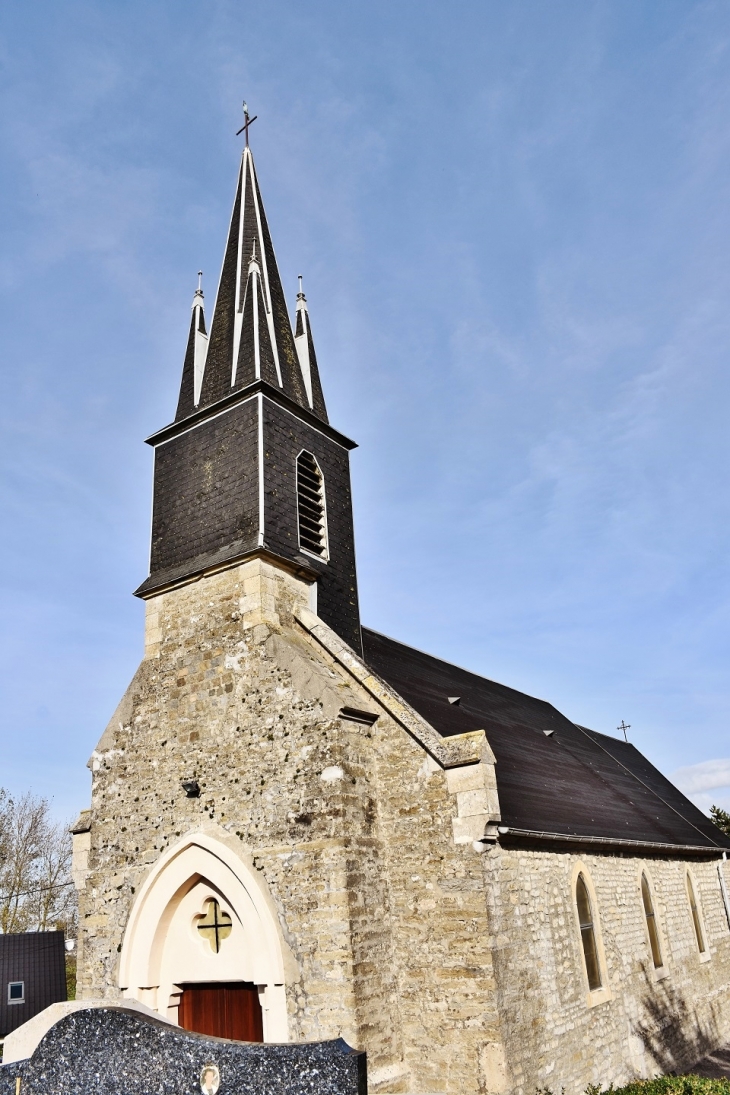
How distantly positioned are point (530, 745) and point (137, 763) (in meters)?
7.76

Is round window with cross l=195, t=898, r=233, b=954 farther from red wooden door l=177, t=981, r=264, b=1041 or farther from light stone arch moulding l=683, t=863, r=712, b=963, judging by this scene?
light stone arch moulding l=683, t=863, r=712, b=963

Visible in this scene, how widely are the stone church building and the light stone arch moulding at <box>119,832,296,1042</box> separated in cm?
4

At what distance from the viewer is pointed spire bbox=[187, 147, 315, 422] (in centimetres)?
1442

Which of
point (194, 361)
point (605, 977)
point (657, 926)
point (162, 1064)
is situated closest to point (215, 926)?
point (605, 977)

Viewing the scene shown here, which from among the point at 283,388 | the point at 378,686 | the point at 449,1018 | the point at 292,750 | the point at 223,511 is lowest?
the point at 449,1018

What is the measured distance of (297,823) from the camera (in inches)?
→ 384

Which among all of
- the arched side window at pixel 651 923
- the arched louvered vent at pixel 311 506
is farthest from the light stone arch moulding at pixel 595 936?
the arched louvered vent at pixel 311 506

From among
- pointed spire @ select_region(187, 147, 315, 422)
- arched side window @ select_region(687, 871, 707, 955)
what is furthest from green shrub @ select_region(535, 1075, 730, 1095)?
pointed spire @ select_region(187, 147, 315, 422)

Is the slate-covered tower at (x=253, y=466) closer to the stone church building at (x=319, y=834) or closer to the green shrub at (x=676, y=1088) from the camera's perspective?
the stone church building at (x=319, y=834)

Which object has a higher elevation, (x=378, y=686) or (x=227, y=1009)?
(x=378, y=686)

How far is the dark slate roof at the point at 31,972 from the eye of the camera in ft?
60.8

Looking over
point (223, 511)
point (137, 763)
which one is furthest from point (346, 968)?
point (223, 511)

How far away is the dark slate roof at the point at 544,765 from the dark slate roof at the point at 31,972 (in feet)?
39.4

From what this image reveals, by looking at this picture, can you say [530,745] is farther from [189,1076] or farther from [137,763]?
[189,1076]
